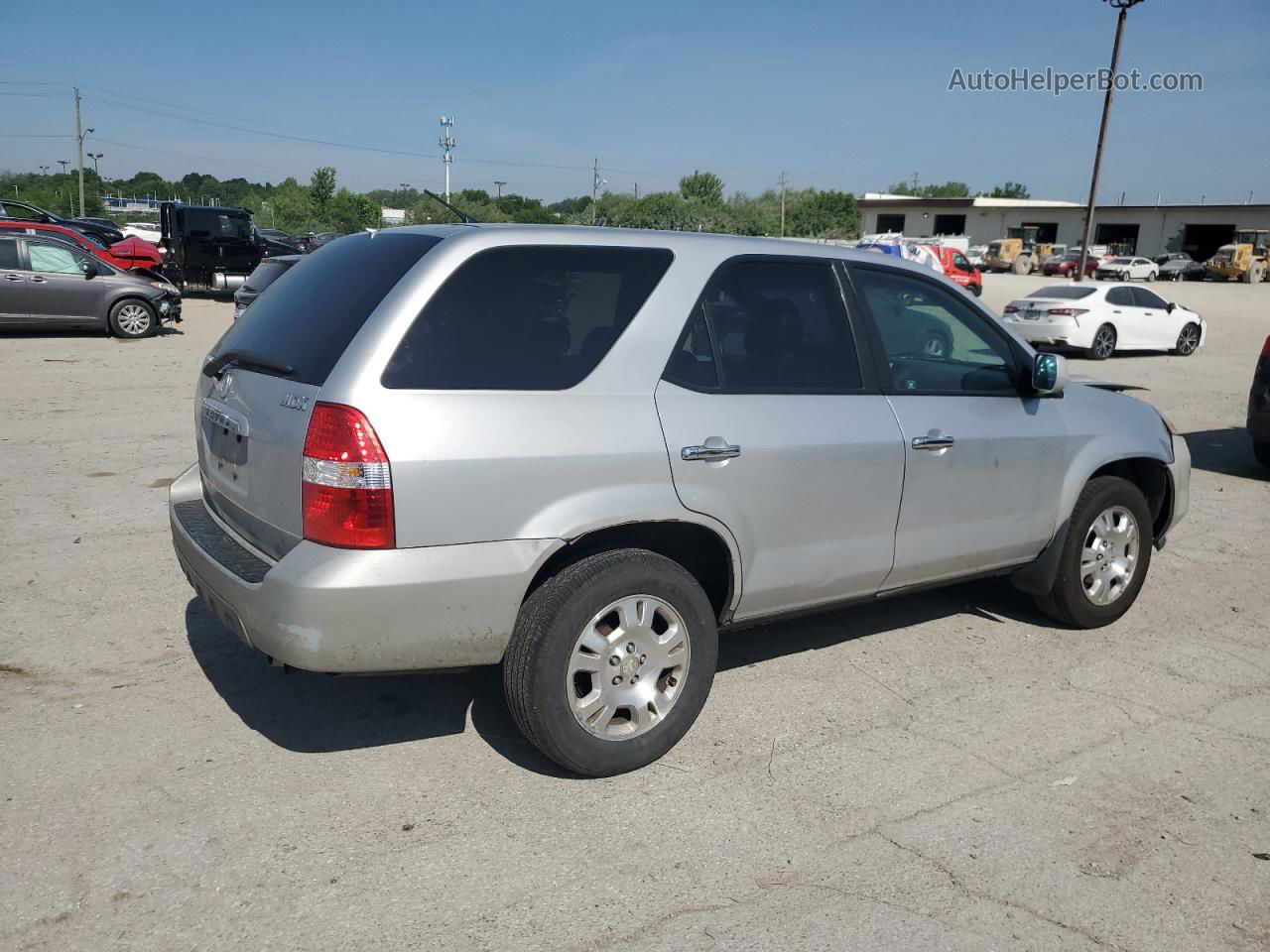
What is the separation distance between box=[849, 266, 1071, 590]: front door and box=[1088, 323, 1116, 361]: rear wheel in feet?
52.9

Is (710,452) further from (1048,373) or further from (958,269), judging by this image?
(958,269)

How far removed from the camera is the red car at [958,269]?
29.5 m

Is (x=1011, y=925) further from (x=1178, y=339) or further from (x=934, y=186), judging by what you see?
(x=934, y=186)

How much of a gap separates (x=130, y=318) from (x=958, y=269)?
22954 mm

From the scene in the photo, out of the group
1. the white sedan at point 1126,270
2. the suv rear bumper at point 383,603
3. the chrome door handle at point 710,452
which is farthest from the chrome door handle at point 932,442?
the white sedan at point 1126,270

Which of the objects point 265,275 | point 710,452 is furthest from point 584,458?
point 265,275

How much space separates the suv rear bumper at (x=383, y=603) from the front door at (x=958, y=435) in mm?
1759

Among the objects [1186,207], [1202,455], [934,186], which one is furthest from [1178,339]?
[934,186]

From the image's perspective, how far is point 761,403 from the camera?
385 cm

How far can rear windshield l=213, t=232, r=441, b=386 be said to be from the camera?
335 centimetres

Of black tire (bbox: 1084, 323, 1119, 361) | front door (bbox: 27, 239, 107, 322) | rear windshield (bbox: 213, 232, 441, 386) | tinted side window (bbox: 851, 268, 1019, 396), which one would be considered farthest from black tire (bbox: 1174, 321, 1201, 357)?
rear windshield (bbox: 213, 232, 441, 386)

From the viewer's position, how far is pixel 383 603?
3.13 metres

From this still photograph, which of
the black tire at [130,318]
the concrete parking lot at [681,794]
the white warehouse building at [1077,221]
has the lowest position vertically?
the concrete parking lot at [681,794]

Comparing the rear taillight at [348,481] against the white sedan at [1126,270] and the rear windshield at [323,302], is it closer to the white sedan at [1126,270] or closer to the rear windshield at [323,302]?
the rear windshield at [323,302]
